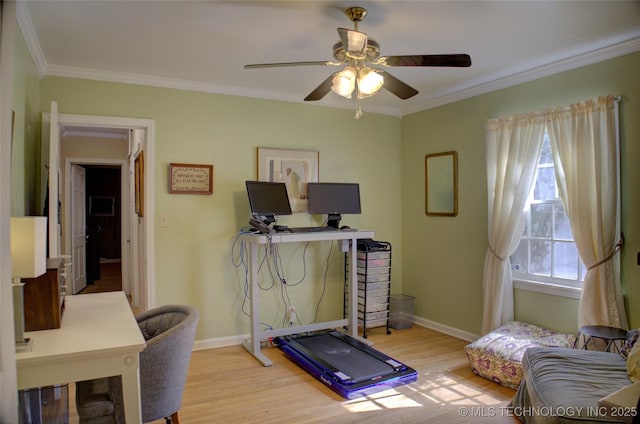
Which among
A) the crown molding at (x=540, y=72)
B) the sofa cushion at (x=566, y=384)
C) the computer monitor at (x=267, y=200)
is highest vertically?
the crown molding at (x=540, y=72)

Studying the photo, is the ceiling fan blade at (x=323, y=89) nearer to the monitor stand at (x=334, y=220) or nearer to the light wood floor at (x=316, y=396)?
the monitor stand at (x=334, y=220)

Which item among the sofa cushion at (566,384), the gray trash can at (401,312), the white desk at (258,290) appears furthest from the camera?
the gray trash can at (401,312)

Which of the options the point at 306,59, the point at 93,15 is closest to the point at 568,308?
the point at 306,59

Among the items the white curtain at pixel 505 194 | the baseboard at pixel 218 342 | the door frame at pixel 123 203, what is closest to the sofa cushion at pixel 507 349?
the white curtain at pixel 505 194

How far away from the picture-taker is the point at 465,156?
4.25 meters

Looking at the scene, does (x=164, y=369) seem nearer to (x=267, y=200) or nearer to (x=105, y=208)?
(x=267, y=200)

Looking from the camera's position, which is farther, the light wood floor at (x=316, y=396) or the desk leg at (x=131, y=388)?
the light wood floor at (x=316, y=396)

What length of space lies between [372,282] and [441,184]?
1.27 m

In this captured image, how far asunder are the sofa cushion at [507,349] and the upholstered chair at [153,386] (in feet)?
7.39

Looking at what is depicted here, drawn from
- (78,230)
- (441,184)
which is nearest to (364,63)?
(441,184)

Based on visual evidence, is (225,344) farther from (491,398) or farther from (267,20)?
(267,20)

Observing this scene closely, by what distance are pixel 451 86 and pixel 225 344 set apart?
3.31 meters

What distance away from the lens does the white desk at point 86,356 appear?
1.56 meters

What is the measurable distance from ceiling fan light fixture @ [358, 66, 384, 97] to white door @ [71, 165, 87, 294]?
536 centimetres
